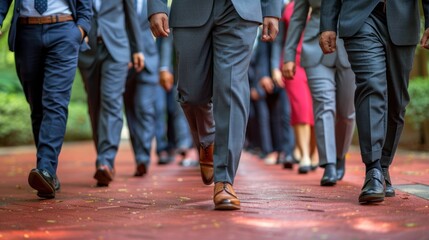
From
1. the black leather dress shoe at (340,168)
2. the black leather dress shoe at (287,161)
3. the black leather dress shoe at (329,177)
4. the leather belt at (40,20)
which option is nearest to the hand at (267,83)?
the black leather dress shoe at (287,161)

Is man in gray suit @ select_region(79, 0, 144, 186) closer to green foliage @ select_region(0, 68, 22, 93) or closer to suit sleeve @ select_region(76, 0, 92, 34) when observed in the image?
suit sleeve @ select_region(76, 0, 92, 34)

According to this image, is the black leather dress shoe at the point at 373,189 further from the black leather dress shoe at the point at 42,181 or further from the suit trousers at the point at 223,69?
the black leather dress shoe at the point at 42,181

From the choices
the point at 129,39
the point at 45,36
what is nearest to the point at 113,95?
the point at 129,39

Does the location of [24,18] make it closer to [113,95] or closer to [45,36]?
[45,36]

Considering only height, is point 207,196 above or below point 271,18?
below

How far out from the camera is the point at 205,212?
496cm

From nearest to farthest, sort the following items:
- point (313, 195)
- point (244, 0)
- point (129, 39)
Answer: point (244, 0) → point (313, 195) → point (129, 39)

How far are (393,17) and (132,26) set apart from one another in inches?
150

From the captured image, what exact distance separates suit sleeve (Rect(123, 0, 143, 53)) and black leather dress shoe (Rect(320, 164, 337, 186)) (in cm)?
267

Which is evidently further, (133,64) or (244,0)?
(133,64)

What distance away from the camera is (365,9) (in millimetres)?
5520

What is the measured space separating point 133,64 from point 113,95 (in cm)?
104

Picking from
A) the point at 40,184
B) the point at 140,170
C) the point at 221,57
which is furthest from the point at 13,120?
the point at 221,57

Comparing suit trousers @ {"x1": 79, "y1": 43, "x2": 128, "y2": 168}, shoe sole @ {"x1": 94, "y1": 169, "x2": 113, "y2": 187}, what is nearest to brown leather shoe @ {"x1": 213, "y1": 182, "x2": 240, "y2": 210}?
shoe sole @ {"x1": 94, "y1": 169, "x2": 113, "y2": 187}
